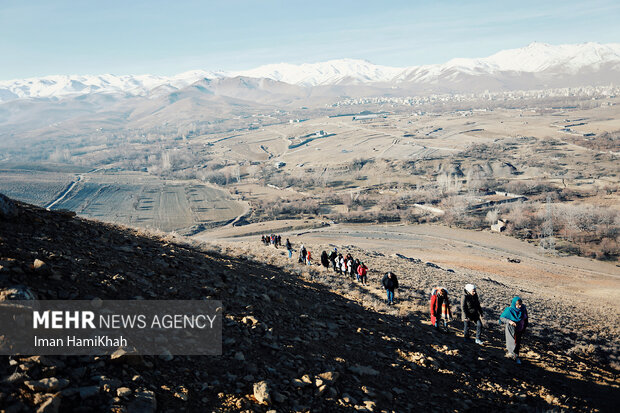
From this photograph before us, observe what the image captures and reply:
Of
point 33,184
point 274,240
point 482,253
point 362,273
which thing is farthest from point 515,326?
point 33,184

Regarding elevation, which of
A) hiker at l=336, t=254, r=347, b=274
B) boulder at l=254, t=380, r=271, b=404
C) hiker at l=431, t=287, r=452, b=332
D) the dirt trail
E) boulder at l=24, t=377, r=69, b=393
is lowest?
the dirt trail

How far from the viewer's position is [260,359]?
6.51m

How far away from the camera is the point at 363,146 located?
500ft

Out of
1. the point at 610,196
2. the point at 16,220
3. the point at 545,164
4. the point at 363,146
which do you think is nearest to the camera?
the point at 16,220

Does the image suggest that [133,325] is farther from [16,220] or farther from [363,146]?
[363,146]

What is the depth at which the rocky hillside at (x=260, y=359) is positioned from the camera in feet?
16.0

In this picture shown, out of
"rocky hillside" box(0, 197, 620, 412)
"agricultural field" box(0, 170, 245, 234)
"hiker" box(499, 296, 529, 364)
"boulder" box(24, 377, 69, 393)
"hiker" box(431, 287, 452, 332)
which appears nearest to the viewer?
"boulder" box(24, 377, 69, 393)

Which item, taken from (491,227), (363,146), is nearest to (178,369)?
(491,227)

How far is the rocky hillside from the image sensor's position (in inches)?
192

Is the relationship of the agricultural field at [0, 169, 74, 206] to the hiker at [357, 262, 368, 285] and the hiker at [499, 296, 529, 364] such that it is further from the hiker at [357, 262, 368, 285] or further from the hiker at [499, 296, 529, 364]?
the hiker at [499, 296, 529, 364]

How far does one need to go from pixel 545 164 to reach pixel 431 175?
31.9 meters

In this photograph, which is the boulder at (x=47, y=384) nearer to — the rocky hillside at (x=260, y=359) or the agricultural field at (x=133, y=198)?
the rocky hillside at (x=260, y=359)

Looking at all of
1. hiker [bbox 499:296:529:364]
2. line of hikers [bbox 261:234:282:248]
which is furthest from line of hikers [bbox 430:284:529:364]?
line of hikers [bbox 261:234:282:248]

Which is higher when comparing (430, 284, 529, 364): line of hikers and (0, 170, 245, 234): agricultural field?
(430, 284, 529, 364): line of hikers
